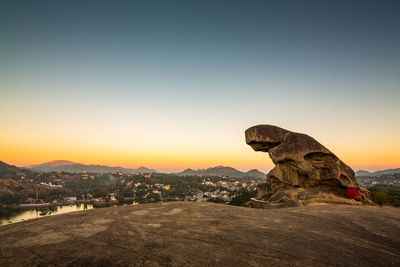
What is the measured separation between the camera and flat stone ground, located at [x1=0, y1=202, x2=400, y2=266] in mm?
3404

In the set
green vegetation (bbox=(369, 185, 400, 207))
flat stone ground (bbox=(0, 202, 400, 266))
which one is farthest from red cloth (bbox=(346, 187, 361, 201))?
flat stone ground (bbox=(0, 202, 400, 266))

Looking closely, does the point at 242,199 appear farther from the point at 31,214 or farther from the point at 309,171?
the point at 31,214

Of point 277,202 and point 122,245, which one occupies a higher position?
point 122,245

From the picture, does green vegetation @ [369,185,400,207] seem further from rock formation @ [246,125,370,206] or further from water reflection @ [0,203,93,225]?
water reflection @ [0,203,93,225]

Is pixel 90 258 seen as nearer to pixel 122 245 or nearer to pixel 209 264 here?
pixel 122 245

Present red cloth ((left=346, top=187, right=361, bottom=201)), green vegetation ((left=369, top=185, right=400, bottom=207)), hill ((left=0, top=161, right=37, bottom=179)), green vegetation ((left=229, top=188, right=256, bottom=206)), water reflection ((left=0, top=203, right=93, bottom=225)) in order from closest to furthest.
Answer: red cloth ((left=346, top=187, right=361, bottom=201)) < green vegetation ((left=369, top=185, right=400, bottom=207)) < green vegetation ((left=229, top=188, right=256, bottom=206)) < water reflection ((left=0, top=203, right=93, bottom=225)) < hill ((left=0, top=161, right=37, bottom=179))

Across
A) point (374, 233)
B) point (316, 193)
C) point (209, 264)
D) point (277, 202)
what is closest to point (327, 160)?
point (316, 193)

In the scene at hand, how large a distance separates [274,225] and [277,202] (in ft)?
31.3

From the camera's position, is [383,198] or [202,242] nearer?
[202,242]

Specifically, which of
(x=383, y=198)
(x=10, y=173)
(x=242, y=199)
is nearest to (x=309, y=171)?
(x=383, y=198)

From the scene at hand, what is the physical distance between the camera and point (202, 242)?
4219mm

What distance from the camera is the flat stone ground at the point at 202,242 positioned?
3.40m

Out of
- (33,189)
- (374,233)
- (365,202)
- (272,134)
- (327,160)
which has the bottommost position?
(33,189)

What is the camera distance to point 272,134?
765 inches
